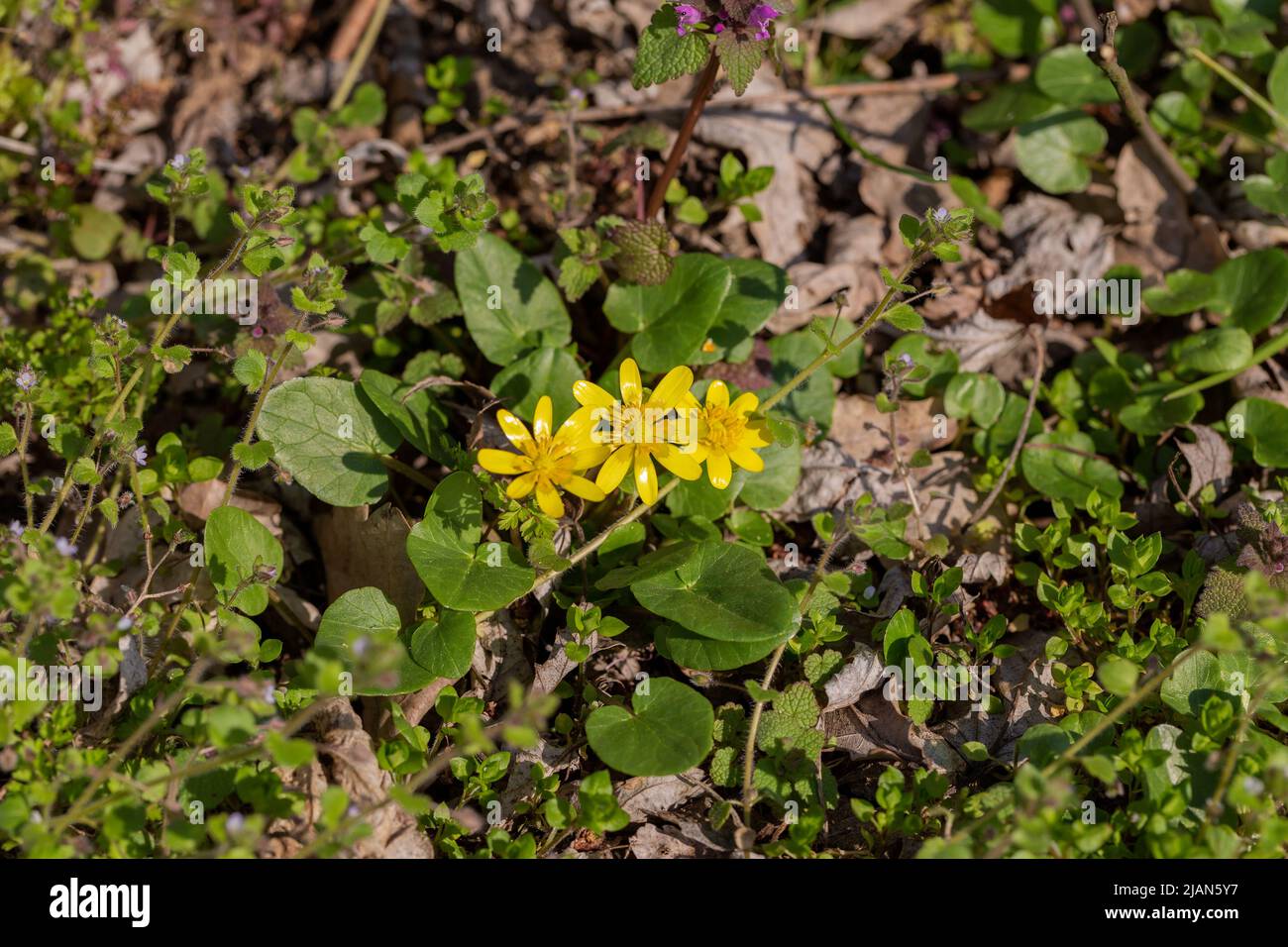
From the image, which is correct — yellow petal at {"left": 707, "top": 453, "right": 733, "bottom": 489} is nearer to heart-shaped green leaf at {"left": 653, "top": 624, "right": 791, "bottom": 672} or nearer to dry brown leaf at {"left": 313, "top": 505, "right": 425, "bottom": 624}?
heart-shaped green leaf at {"left": 653, "top": 624, "right": 791, "bottom": 672}

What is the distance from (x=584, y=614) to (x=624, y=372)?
771 mm

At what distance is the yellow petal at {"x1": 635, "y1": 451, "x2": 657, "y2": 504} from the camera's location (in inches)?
126

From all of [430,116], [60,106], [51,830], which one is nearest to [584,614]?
[51,830]

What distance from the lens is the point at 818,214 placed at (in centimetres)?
487

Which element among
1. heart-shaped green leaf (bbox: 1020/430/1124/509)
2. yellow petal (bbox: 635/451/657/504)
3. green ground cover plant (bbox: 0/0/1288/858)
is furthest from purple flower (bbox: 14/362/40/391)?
heart-shaped green leaf (bbox: 1020/430/1124/509)

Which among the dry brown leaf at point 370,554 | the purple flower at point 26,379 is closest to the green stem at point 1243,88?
the dry brown leaf at point 370,554

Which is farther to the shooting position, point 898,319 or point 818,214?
point 818,214

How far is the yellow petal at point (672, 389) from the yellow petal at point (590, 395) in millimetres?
146

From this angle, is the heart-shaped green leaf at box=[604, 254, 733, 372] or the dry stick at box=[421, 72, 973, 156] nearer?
the heart-shaped green leaf at box=[604, 254, 733, 372]

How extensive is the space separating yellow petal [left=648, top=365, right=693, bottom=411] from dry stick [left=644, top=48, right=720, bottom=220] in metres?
1.06

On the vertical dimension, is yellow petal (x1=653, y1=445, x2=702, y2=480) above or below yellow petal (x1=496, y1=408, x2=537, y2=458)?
below

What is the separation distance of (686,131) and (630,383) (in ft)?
3.61
